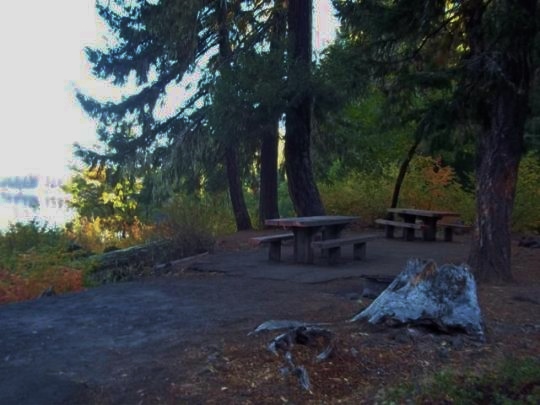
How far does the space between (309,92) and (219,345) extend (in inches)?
374

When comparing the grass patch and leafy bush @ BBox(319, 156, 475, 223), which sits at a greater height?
leafy bush @ BBox(319, 156, 475, 223)

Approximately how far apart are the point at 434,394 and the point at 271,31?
1508 cm

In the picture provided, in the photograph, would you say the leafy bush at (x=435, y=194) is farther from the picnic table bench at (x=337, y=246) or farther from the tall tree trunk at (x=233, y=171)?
the picnic table bench at (x=337, y=246)

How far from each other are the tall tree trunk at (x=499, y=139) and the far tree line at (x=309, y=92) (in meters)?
0.02

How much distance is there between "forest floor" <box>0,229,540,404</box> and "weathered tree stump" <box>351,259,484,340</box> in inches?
5.0

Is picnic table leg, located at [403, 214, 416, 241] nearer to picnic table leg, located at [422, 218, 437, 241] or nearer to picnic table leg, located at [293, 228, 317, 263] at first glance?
picnic table leg, located at [422, 218, 437, 241]

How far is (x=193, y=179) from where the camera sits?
21.5m

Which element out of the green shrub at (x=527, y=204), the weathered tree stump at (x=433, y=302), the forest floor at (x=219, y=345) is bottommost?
the forest floor at (x=219, y=345)

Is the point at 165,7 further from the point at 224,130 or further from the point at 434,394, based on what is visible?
the point at 434,394

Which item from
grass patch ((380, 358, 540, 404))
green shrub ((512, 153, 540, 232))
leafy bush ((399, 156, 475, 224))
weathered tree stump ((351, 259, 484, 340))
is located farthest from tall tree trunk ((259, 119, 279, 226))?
grass patch ((380, 358, 540, 404))

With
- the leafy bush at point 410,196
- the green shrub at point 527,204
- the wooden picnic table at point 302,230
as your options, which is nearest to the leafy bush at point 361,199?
the leafy bush at point 410,196

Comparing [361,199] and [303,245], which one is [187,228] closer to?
[303,245]

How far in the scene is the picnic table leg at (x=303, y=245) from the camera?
11.2 meters

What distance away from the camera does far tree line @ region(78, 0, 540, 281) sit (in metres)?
8.55
